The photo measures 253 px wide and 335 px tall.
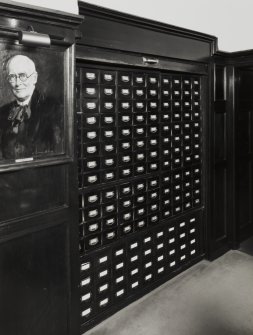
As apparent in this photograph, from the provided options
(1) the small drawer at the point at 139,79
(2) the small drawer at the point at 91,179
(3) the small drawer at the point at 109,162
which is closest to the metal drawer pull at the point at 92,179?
(2) the small drawer at the point at 91,179

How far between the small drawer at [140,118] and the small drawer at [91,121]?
1.41 feet

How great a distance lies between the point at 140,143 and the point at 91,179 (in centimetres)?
62

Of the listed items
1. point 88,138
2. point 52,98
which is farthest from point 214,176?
point 52,98

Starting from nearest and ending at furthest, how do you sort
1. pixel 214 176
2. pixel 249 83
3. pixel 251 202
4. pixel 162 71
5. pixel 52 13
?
pixel 52 13 < pixel 162 71 < pixel 214 176 < pixel 249 83 < pixel 251 202

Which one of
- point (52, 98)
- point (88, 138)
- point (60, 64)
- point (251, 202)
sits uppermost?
point (60, 64)

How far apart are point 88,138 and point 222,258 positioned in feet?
7.69

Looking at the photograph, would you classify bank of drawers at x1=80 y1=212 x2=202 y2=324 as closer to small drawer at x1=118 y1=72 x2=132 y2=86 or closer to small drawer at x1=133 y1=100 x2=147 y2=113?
small drawer at x1=133 y1=100 x2=147 y2=113

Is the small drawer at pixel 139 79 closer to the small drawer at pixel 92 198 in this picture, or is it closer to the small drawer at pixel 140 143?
the small drawer at pixel 140 143

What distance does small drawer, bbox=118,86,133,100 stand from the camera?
2.94m

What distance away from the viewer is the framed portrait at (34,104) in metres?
1.93

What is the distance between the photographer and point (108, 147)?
2883mm

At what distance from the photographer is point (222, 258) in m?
4.14

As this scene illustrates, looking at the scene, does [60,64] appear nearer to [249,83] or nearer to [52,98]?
[52,98]

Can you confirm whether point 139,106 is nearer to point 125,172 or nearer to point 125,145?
point 125,145
